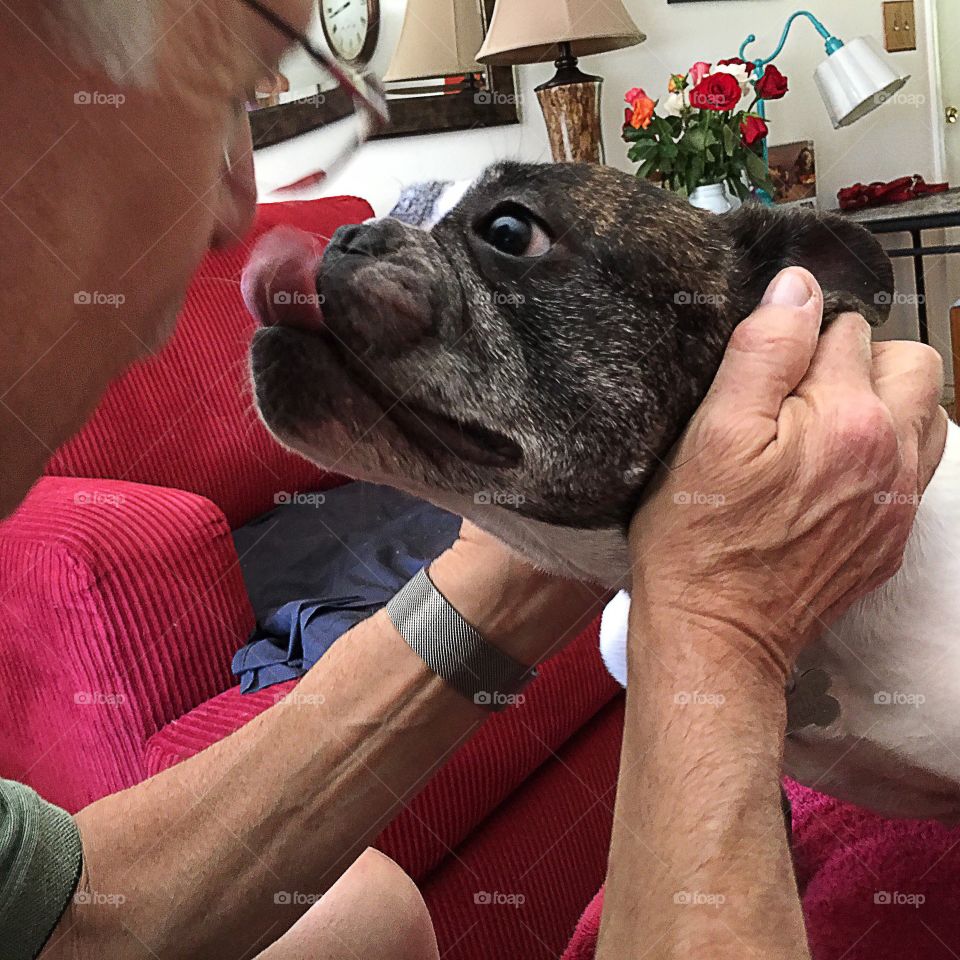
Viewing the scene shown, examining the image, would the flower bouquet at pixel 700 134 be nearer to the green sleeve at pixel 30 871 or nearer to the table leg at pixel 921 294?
the table leg at pixel 921 294

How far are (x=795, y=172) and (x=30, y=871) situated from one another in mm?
4151

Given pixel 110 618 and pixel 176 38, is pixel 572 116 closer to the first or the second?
pixel 110 618

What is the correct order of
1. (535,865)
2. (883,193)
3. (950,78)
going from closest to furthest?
(535,865) → (883,193) → (950,78)

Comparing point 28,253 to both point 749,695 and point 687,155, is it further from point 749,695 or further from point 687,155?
point 687,155

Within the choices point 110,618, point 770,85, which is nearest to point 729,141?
point 770,85

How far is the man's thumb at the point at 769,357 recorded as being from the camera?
882 mm

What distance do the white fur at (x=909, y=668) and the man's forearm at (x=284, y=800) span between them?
0.30 metres

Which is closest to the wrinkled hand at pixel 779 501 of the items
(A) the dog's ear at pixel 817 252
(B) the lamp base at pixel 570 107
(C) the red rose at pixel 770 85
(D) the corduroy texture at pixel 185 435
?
(A) the dog's ear at pixel 817 252

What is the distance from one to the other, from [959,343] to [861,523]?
318 centimetres

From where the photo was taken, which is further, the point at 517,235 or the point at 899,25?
the point at 899,25

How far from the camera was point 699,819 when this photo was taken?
2.48 feet

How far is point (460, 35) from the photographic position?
2.89 meters

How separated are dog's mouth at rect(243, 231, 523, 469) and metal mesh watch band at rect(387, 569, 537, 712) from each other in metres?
0.35

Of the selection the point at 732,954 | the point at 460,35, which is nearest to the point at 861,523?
the point at 732,954
